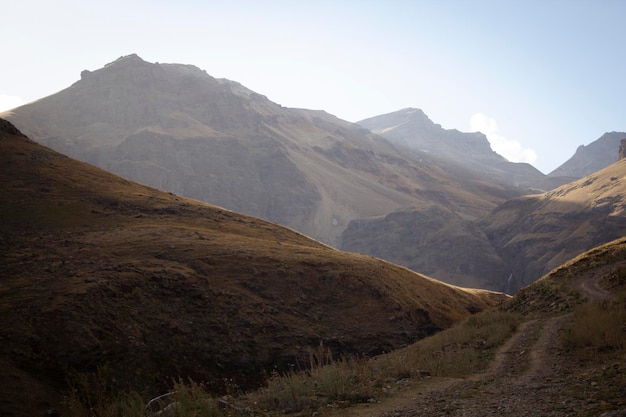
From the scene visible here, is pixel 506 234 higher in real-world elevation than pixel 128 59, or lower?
lower

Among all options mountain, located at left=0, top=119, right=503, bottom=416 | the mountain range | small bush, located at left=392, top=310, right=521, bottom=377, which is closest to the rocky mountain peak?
mountain, located at left=0, top=119, right=503, bottom=416

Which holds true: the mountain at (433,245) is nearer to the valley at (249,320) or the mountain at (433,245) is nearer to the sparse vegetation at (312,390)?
the valley at (249,320)

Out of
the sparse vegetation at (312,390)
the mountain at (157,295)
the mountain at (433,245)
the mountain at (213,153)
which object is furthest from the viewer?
the mountain at (213,153)

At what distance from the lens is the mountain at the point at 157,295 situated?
579 inches

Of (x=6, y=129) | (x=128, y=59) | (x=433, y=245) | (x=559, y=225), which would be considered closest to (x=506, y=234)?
(x=559, y=225)

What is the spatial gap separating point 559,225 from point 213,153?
91355mm

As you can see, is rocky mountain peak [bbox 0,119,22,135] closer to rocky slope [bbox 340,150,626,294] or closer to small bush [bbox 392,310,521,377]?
small bush [bbox 392,310,521,377]

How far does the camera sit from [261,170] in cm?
14650

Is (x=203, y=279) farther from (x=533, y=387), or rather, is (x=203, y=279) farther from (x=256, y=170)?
(x=256, y=170)

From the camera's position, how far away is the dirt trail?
25.5ft

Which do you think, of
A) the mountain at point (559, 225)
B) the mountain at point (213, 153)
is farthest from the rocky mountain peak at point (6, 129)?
the mountain at point (213, 153)

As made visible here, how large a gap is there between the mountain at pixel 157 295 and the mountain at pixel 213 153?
96.7 meters

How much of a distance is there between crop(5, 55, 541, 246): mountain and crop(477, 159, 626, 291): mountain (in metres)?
28.4

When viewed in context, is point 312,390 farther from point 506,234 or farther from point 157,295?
point 506,234
